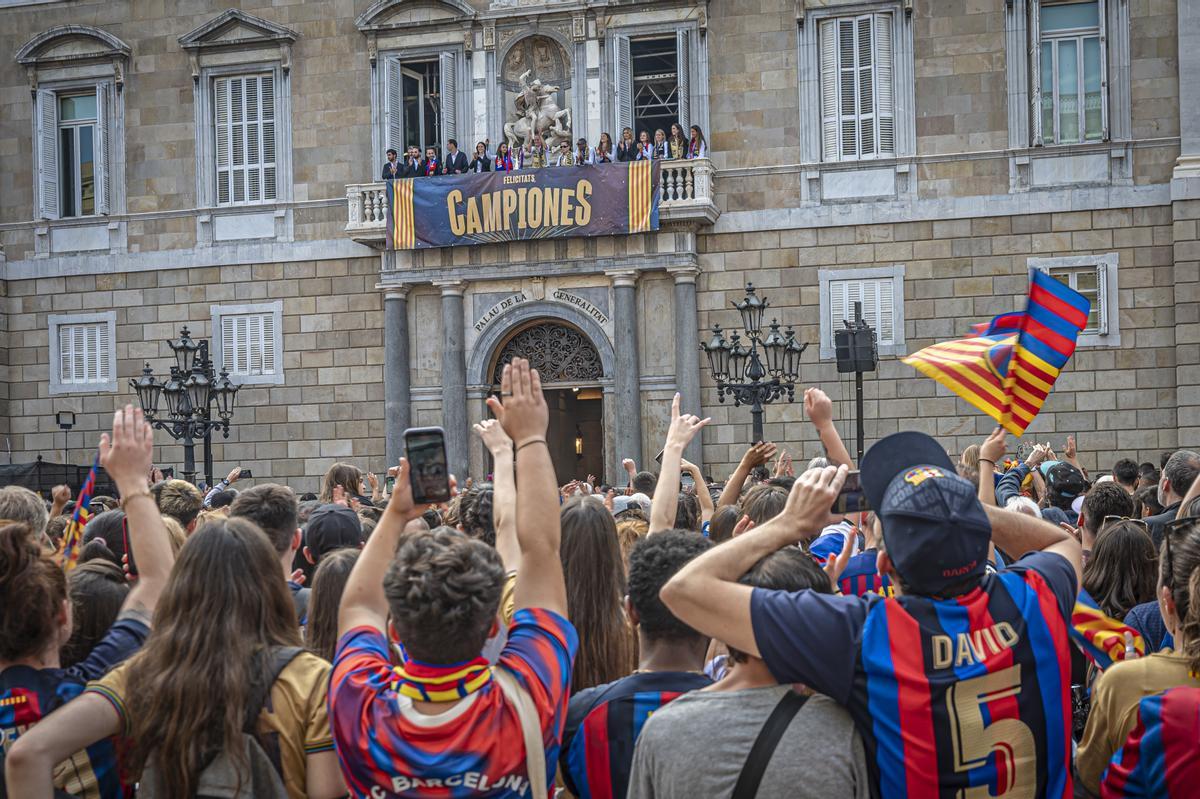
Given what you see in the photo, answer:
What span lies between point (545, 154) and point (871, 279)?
5.88 metres

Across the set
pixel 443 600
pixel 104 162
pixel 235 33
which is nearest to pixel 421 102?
pixel 235 33

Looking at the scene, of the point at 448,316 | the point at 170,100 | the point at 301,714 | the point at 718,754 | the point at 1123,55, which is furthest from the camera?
the point at 170,100

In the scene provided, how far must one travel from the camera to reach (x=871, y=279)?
20547 mm

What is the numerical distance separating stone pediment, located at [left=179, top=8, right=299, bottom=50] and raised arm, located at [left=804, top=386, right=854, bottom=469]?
19.7 m

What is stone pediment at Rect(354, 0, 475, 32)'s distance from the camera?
2184 cm

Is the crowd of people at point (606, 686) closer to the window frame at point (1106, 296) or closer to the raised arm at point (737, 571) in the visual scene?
the raised arm at point (737, 571)

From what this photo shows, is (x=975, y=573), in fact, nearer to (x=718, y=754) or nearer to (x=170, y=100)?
(x=718, y=754)

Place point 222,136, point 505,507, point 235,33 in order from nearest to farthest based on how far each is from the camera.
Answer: point 505,507 → point 235,33 → point 222,136

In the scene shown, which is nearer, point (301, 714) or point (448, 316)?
point (301, 714)

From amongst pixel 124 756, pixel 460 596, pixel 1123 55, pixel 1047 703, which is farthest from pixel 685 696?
pixel 1123 55

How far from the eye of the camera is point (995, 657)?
3039 millimetres

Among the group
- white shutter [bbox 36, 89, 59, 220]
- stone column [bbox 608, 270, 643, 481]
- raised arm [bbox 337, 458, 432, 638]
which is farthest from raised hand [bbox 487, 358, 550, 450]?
white shutter [bbox 36, 89, 59, 220]

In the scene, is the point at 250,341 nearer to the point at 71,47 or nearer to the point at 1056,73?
the point at 71,47

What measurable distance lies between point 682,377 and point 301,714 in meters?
17.6
